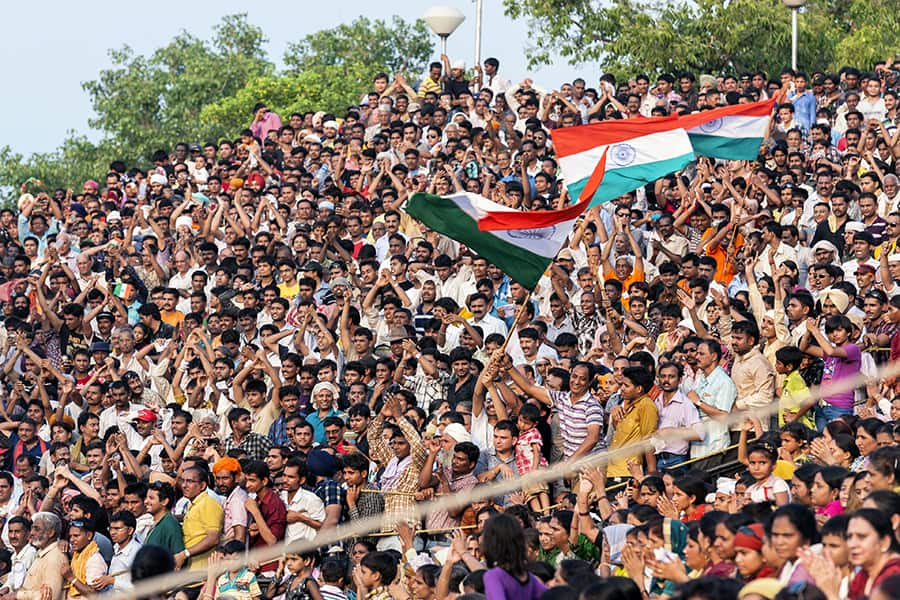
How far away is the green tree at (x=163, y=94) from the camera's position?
4741 cm

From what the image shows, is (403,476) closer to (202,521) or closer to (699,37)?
(202,521)

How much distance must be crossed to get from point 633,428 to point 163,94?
37944mm

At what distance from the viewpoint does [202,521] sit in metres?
13.9

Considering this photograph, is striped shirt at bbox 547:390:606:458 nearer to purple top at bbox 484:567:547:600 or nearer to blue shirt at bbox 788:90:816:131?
purple top at bbox 484:567:547:600

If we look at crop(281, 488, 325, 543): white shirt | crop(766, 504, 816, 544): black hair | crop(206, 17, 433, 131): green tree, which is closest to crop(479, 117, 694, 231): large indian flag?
crop(281, 488, 325, 543): white shirt

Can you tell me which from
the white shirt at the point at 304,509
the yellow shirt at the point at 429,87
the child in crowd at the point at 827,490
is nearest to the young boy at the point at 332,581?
the white shirt at the point at 304,509

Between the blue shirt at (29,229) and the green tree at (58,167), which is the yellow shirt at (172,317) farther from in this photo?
the green tree at (58,167)

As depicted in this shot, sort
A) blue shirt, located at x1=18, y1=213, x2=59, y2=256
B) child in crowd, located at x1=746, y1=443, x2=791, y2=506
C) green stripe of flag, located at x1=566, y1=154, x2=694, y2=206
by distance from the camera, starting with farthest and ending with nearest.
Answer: blue shirt, located at x1=18, y1=213, x2=59, y2=256
green stripe of flag, located at x1=566, y1=154, x2=694, y2=206
child in crowd, located at x1=746, y1=443, x2=791, y2=506

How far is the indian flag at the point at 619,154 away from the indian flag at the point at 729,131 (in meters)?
0.49

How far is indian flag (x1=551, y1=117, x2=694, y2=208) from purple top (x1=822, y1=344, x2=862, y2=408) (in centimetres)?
228

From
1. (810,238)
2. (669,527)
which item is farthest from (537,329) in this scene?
(669,527)

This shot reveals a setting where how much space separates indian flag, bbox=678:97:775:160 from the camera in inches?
615

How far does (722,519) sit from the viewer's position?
31.3 ft

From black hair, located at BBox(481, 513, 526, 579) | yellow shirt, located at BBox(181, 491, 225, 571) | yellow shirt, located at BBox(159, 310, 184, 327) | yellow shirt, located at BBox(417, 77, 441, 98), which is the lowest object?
yellow shirt, located at BBox(181, 491, 225, 571)
